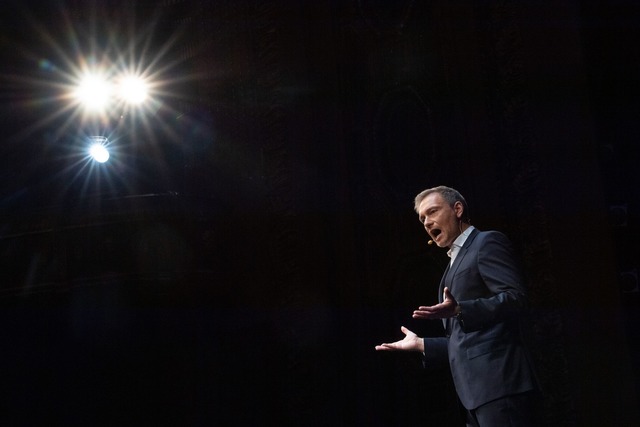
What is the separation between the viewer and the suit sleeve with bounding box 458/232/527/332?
238 cm

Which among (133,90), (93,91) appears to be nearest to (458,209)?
(133,90)

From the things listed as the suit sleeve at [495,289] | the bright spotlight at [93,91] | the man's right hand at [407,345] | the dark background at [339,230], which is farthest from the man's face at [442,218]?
the bright spotlight at [93,91]

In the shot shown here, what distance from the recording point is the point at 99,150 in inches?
282

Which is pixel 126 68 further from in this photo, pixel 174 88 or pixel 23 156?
pixel 23 156

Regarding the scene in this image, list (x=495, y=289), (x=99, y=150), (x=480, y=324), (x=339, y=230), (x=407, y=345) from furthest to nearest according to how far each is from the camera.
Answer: (x=99, y=150) → (x=339, y=230) → (x=407, y=345) → (x=495, y=289) → (x=480, y=324)

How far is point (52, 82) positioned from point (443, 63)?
193 inches

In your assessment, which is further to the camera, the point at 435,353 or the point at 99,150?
the point at 99,150

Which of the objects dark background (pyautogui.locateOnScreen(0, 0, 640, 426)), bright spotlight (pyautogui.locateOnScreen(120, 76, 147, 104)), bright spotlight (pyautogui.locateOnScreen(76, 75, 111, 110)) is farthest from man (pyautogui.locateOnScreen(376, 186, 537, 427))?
bright spotlight (pyautogui.locateOnScreen(76, 75, 111, 110))

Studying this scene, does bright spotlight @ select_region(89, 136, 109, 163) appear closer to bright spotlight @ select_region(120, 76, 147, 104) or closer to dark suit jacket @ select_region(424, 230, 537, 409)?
bright spotlight @ select_region(120, 76, 147, 104)

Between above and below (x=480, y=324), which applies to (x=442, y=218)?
above

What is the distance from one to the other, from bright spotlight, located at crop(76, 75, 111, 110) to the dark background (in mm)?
1962

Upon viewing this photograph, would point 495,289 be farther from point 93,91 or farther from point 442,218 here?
point 93,91

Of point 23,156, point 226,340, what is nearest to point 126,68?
point 23,156

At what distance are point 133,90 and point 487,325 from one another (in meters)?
5.96
